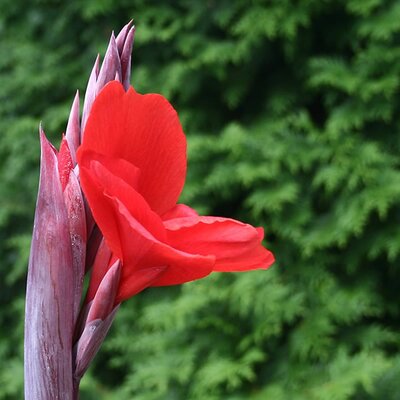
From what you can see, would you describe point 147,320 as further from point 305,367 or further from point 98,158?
point 98,158

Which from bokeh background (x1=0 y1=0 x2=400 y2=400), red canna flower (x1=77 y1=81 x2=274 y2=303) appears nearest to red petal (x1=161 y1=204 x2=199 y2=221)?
red canna flower (x1=77 y1=81 x2=274 y2=303)

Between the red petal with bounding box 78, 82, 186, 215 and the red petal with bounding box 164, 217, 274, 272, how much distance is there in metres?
0.04

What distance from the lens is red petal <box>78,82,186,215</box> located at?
25.0 inches

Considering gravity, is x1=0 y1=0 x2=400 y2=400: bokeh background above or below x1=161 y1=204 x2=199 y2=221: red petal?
below

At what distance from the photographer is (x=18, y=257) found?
9.20ft

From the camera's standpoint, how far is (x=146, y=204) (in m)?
0.63

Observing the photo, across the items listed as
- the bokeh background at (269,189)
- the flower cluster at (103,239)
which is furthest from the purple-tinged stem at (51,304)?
the bokeh background at (269,189)

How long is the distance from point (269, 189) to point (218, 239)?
1.70m

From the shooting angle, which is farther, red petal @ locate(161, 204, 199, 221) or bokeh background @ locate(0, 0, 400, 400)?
bokeh background @ locate(0, 0, 400, 400)

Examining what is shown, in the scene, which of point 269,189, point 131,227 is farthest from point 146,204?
point 269,189

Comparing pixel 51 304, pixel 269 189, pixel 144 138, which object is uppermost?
pixel 144 138

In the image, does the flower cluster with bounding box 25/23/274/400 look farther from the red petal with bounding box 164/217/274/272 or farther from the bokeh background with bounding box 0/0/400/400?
the bokeh background with bounding box 0/0/400/400

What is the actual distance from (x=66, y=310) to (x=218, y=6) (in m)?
2.05

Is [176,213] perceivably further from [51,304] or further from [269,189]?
[269,189]
